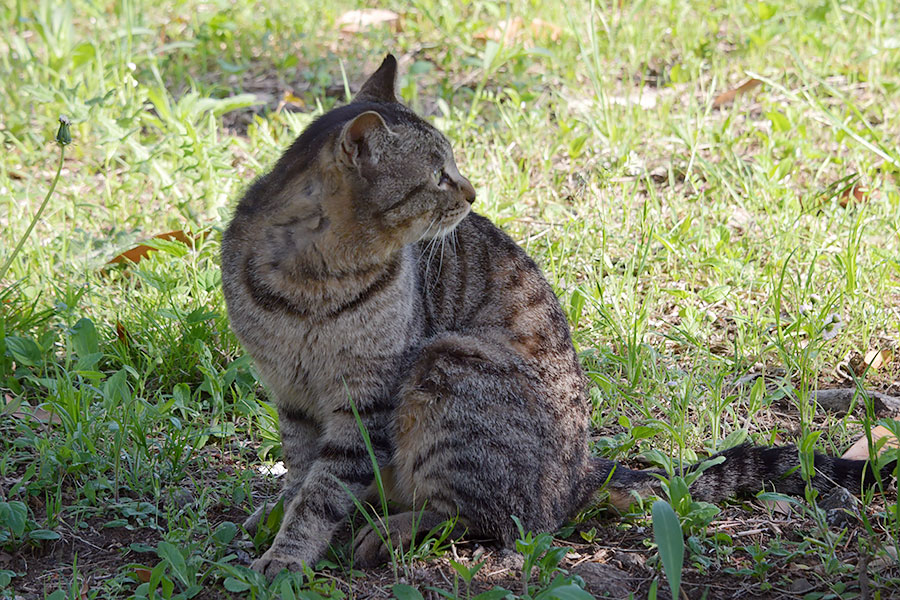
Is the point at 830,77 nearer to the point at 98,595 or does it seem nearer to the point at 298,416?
the point at 298,416

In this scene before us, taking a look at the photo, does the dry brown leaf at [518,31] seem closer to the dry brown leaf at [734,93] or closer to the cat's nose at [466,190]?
the dry brown leaf at [734,93]

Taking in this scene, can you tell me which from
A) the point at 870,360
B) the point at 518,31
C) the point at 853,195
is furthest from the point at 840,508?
the point at 518,31

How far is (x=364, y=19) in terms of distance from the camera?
689 cm

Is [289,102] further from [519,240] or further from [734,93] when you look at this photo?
[734,93]

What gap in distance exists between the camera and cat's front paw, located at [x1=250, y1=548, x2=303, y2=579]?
2.72 m

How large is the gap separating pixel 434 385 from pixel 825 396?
165cm

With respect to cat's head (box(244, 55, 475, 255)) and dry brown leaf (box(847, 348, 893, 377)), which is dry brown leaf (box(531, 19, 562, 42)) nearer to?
dry brown leaf (box(847, 348, 893, 377))

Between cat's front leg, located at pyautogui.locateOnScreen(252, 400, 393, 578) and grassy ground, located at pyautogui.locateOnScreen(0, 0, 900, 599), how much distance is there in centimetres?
12

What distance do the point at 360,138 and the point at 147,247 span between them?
2000mm

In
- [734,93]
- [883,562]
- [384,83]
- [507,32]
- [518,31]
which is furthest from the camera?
[518,31]

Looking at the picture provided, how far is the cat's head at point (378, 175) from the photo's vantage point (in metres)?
2.87

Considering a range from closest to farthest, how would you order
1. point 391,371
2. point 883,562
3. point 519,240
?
point 883,562, point 391,371, point 519,240

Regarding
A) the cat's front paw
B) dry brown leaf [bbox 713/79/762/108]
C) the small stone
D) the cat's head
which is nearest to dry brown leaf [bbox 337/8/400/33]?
dry brown leaf [bbox 713/79/762/108]

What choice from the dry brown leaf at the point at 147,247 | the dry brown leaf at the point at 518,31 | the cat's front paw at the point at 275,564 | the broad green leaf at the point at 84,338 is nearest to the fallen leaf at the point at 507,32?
the dry brown leaf at the point at 518,31
